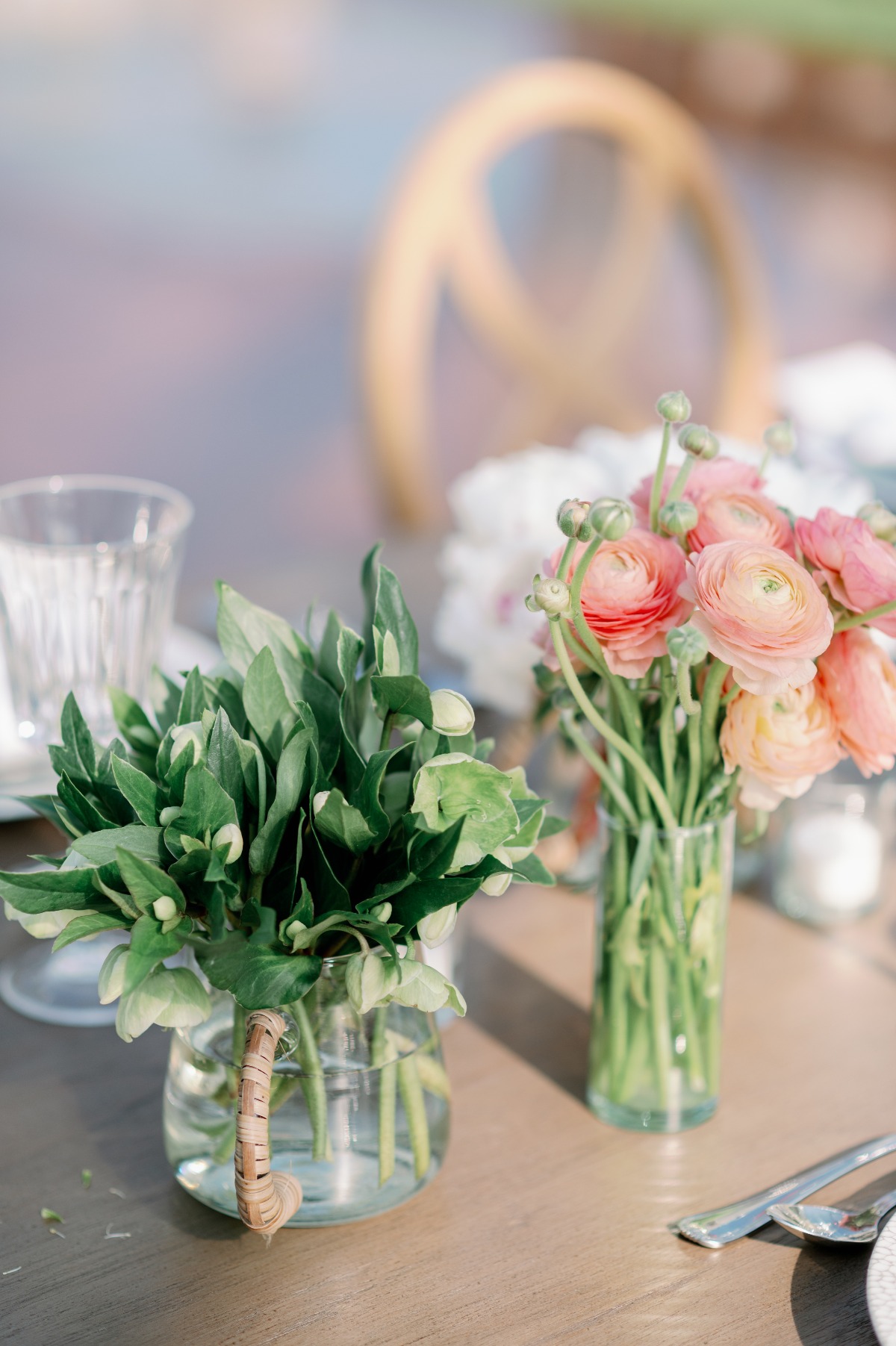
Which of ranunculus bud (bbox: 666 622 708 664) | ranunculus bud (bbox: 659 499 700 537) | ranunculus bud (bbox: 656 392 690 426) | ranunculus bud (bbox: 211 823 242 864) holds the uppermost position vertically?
ranunculus bud (bbox: 656 392 690 426)

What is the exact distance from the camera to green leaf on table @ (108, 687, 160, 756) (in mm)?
507

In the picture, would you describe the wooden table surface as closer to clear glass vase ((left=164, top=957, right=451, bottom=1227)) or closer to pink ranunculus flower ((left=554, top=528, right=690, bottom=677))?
clear glass vase ((left=164, top=957, right=451, bottom=1227))

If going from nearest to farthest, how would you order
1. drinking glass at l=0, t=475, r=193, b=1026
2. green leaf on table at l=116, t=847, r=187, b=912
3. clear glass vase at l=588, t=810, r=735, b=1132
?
green leaf on table at l=116, t=847, r=187, b=912 → clear glass vase at l=588, t=810, r=735, b=1132 → drinking glass at l=0, t=475, r=193, b=1026

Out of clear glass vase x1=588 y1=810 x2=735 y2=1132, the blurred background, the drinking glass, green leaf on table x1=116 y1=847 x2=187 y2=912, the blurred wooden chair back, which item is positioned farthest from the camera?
the blurred background

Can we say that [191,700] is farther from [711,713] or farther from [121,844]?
[711,713]

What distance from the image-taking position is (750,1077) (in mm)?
596

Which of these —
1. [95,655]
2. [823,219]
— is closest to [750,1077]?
[95,655]

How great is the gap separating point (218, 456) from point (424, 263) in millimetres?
1920

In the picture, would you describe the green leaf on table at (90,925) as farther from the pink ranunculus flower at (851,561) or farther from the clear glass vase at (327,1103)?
the pink ranunculus flower at (851,561)

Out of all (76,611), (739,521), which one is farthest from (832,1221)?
(76,611)

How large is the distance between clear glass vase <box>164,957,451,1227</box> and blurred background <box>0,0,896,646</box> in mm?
507

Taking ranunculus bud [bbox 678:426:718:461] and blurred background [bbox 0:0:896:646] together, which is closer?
ranunculus bud [bbox 678:426:718:461]

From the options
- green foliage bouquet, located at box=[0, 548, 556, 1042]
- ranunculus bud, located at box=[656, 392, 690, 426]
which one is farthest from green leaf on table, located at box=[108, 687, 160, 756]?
ranunculus bud, located at box=[656, 392, 690, 426]

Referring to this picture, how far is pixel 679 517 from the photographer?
45 cm
